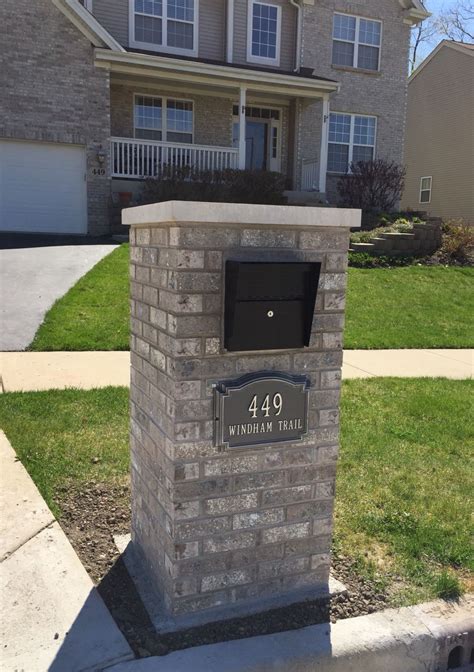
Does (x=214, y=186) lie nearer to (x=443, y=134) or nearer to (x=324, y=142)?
(x=324, y=142)

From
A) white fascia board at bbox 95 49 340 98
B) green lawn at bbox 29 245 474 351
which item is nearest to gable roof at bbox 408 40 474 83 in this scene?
white fascia board at bbox 95 49 340 98

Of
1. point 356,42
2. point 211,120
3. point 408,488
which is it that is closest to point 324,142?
point 211,120

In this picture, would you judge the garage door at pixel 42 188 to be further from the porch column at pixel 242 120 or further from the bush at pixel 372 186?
the bush at pixel 372 186

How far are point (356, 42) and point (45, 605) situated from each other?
66.8 feet

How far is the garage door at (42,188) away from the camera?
14.5 m

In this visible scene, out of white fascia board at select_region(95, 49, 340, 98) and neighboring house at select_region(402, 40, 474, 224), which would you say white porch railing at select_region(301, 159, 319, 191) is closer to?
white fascia board at select_region(95, 49, 340, 98)

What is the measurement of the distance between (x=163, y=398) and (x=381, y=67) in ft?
66.4

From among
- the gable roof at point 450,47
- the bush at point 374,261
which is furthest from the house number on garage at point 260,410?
the gable roof at point 450,47

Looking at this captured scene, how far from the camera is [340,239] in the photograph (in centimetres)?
261

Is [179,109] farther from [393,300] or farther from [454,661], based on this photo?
[454,661]

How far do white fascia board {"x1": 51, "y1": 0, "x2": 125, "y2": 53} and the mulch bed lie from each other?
13.5 metres

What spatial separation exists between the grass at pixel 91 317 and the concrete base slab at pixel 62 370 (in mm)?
246

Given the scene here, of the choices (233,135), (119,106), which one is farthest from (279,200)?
(119,106)

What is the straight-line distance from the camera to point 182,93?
17.4 metres
